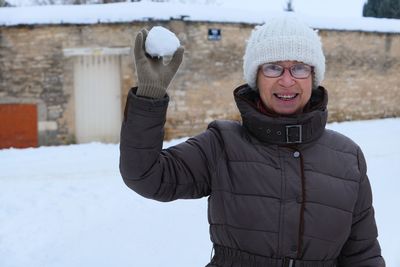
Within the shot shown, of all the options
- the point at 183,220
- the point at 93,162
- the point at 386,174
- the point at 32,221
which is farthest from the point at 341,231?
the point at 93,162

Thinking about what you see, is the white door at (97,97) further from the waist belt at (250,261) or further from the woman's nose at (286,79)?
the waist belt at (250,261)

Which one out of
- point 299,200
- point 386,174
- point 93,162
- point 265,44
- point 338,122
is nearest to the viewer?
point 299,200

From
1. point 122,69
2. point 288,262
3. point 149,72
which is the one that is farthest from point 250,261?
point 122,69

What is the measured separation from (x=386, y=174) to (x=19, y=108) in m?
7.32

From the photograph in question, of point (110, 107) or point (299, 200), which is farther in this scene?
point (110, 107)

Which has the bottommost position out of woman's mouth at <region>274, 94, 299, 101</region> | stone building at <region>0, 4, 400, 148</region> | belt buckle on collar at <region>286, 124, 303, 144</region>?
stone building at <region>0, 4, 400, 148</region>

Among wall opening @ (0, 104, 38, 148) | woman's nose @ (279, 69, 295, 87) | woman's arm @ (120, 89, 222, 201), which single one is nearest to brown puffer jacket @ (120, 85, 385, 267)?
woman's arm @ (120, 89, 222, 201)

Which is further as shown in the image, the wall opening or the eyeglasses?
the wall opening

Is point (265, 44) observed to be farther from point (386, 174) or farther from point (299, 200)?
point (386, 174)

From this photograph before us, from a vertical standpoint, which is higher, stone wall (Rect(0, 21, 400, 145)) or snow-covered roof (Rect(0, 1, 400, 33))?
snow-covered roof (Rect(0, 1, 400, 33))

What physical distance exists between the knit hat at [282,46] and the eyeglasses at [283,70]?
26 millimetres

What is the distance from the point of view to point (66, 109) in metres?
10.5

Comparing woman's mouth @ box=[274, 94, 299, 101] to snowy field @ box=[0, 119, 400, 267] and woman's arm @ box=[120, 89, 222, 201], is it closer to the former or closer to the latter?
woman's arm @ box=[120, 89, 222, 201]

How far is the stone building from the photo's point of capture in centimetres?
1029
